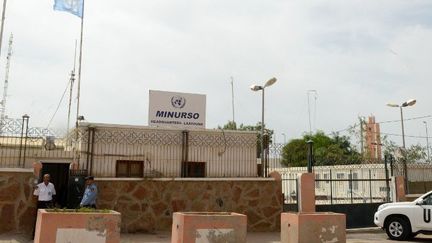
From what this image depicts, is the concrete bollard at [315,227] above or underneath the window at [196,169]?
underneath

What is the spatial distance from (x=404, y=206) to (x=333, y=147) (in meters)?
45.1

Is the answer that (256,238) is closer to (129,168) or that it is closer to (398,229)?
(398,229)

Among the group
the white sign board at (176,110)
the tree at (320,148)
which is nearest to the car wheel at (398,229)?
the white sign board at (176,110)

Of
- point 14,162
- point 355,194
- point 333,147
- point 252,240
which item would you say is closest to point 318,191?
point 355,194

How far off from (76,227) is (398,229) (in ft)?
32.1

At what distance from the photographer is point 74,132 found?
51.8 ft

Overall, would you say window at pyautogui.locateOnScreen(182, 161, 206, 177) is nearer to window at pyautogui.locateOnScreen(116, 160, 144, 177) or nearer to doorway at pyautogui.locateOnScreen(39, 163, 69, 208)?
window at pyautogui.locateOnScreen(116, 160, 144, 177)

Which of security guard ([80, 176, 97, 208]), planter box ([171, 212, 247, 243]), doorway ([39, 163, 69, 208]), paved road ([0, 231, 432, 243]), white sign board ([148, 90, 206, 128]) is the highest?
white sign board ([148, 90, 206, 128])

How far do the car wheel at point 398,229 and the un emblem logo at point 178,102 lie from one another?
844 cm

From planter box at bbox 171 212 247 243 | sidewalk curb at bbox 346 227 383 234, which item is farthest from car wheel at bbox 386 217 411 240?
planter box at bbox 171 212 247 243

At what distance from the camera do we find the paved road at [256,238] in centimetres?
1238

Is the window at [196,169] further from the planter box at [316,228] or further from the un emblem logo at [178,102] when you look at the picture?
the planter box at [316,228]

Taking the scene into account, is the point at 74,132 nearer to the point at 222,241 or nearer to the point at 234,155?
the point at 234,155

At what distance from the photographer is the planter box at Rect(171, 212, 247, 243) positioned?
9.28 meters
